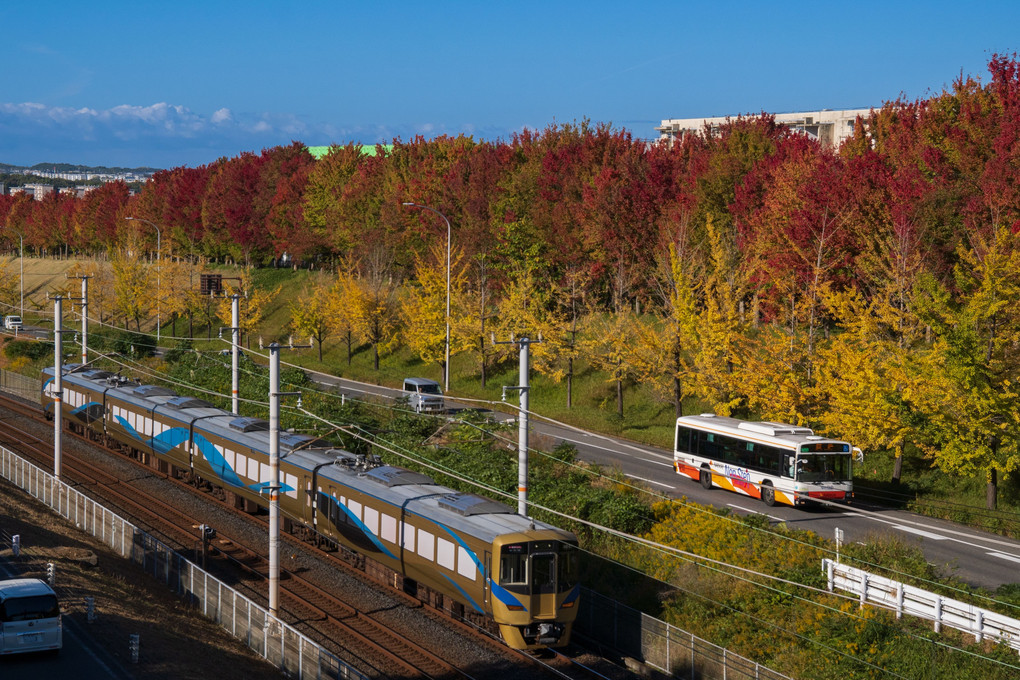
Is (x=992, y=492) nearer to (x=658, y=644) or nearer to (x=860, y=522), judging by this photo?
(x=860, y=522)

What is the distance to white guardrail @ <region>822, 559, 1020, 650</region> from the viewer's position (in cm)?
1884

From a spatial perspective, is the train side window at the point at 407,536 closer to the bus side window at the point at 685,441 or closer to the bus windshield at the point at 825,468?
the bus windshield at the point at 825,468

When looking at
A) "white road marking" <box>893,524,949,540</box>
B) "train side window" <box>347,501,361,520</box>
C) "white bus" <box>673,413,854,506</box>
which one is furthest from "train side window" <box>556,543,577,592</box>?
"white road marking" <box>893,524,949,540</box>

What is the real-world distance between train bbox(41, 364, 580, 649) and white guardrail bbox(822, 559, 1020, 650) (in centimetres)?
614

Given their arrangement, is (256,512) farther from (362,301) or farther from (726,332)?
(362,301)

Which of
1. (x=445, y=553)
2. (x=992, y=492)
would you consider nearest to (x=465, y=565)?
(x=445, y=553)

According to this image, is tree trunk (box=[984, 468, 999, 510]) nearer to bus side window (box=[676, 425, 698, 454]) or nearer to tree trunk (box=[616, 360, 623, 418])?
bus side window (box=[676, 425, 698, 454])

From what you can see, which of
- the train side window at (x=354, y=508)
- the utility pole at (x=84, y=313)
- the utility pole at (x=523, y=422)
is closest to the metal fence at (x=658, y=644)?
the utility pole at (x=523, y=422)

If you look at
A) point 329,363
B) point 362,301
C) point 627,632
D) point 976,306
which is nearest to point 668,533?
point 627,632

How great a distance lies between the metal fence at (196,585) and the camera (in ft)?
61.3

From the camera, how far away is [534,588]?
20.2 meters

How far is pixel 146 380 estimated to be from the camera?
5834cm

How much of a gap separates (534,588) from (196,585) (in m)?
8.70

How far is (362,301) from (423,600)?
1533 inches
